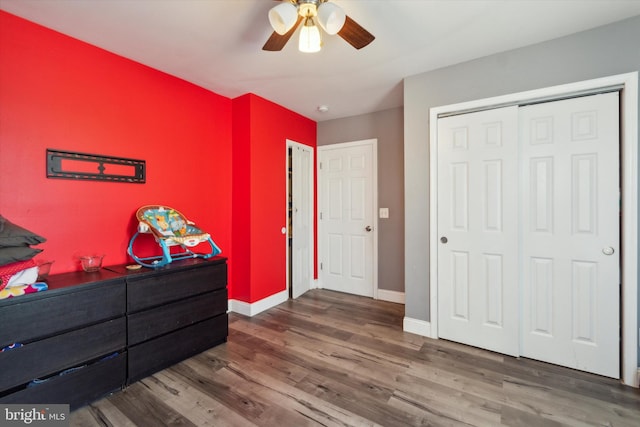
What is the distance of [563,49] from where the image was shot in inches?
82.7

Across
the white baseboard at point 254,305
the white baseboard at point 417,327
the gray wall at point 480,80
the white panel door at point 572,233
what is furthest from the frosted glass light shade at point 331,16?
the white baseboard at point 254,305

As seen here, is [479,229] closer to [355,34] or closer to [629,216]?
[629,216]

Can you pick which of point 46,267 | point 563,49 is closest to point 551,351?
point 563,49

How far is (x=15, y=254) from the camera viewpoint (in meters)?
1.53

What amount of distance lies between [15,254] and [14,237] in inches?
4.0

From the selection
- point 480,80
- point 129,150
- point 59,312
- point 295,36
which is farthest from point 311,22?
point 59,312

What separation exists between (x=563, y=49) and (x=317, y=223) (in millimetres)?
3249

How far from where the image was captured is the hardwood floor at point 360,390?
5.38 ft

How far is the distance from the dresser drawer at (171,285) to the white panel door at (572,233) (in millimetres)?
2742

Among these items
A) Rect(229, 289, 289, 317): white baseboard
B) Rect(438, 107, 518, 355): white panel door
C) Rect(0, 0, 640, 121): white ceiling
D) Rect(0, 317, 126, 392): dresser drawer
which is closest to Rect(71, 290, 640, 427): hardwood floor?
Rect(438, 107, 518, 355): white panel door

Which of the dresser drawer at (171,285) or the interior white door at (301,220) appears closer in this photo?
the dresser drawer at (171,285)

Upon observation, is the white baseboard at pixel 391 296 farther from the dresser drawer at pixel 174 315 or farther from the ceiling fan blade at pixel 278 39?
the ceiling fan blade at pixel 278 39

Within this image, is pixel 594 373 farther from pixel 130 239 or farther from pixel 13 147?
pixel 13 147

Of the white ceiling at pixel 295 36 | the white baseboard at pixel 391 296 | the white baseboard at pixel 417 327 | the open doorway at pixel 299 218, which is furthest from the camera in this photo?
the open doorway at pixel 299 218
